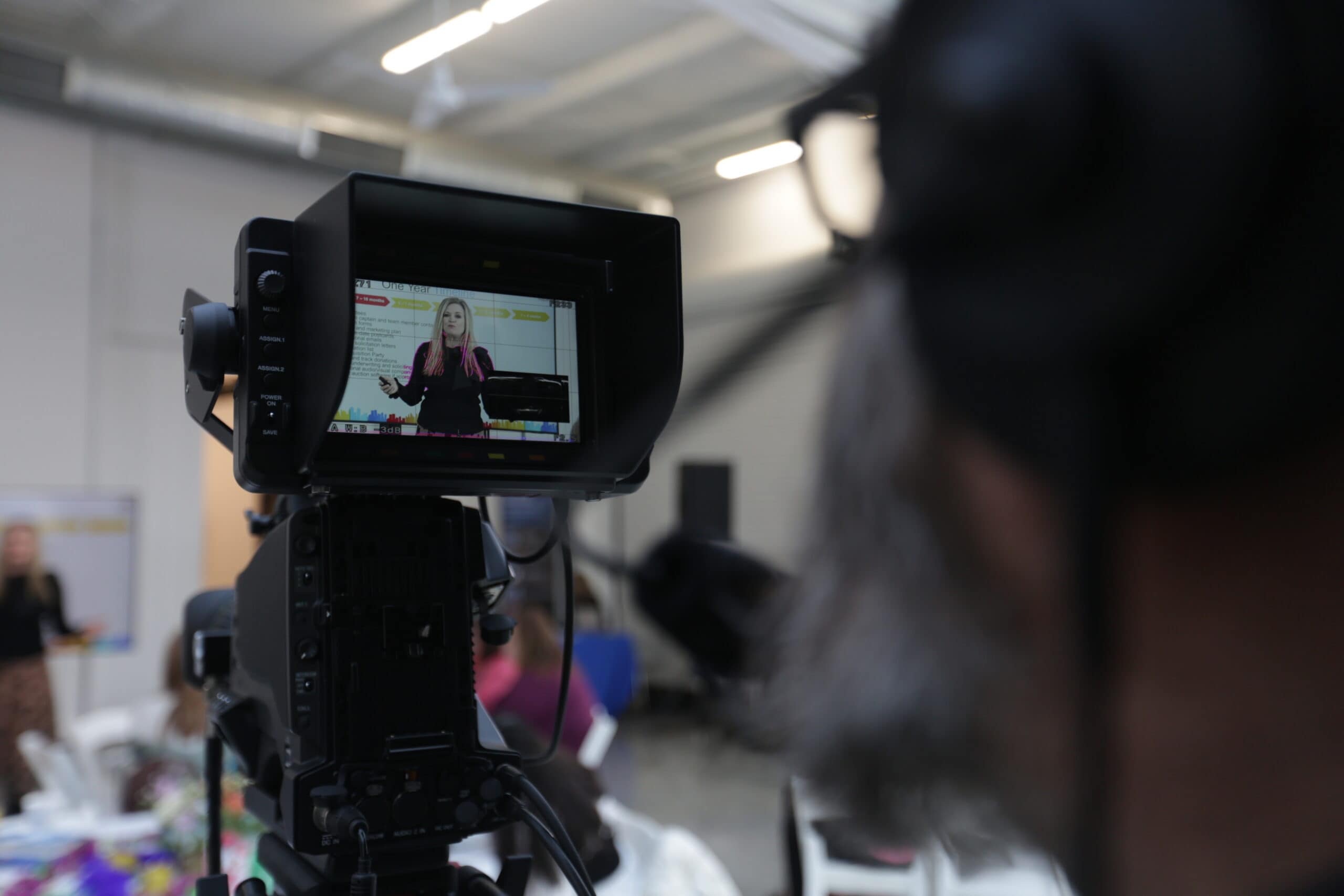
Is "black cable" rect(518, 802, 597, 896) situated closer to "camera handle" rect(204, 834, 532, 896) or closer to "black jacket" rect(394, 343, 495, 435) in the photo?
"camera handle" rect(204, 834, 532, 896)

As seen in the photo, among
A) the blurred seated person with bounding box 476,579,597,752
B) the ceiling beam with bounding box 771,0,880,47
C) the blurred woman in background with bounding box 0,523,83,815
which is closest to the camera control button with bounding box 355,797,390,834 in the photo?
the ceiling beam with bounding box 771,0,880,47

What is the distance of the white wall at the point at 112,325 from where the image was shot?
17.5 feet

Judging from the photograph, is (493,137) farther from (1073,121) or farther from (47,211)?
(1073,121)

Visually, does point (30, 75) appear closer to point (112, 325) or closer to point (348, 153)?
point (112, 325)

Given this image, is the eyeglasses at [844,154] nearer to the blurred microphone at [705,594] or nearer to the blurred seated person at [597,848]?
the blurred microphone at [705,594]

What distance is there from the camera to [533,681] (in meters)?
3.36

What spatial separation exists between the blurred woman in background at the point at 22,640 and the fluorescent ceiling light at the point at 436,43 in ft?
9.50

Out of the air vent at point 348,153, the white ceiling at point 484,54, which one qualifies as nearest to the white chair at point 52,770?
the white ceiling at point 484,54

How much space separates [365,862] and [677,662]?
1.54 feet

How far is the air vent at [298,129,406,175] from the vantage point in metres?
5.93

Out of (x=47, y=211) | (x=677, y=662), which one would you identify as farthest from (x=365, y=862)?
(x=47, y=211)

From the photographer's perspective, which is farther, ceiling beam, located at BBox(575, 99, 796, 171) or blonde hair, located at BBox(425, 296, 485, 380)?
ceiling beam, located at BBox(575, 99, 796, 171)

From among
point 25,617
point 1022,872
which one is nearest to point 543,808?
point 1022,872

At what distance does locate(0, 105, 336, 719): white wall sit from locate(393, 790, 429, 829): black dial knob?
502 cm
